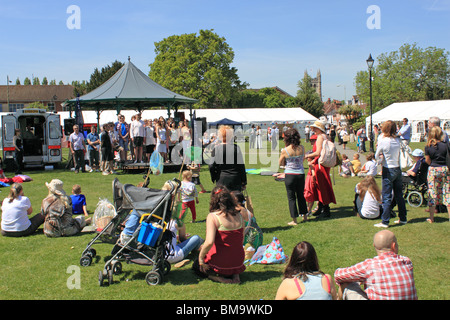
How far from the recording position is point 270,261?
5770 millimetres

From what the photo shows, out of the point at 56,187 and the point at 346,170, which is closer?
the point at 56,187

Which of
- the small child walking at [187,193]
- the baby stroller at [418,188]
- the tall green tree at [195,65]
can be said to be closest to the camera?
the small child walking at [187,193]

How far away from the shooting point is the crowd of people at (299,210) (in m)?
3.40

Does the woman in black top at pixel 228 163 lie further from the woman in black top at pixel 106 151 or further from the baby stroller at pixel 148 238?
the woman in black top at pixel 106 151

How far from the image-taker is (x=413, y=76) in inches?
2758

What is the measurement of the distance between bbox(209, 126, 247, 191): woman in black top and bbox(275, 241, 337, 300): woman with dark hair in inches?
138

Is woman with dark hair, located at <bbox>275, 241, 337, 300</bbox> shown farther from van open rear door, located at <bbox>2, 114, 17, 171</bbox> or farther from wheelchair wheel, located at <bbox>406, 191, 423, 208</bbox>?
van open rear door, located at <bbox>2, 114, 17, 171</bbox>

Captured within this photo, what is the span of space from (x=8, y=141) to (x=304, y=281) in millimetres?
17076

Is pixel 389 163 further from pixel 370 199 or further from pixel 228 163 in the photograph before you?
pixel 228 163

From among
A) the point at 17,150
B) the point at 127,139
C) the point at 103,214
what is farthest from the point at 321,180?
the point at 17,150

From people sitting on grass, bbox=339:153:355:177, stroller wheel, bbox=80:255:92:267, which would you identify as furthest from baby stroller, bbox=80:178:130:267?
people sitting on grass, bbox=339:153:355:177

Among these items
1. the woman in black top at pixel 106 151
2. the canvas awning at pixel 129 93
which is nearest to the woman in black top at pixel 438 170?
the woman in black top at pixel 106 151

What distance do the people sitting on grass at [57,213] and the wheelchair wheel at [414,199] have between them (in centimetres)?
718
